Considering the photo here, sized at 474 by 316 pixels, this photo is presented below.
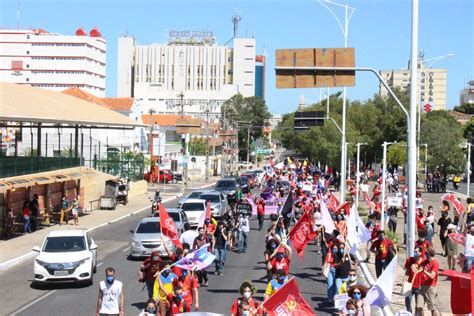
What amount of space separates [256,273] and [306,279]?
147cm

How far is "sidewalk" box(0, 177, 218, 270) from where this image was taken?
25.7 meters

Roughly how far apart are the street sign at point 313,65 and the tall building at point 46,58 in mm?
137172

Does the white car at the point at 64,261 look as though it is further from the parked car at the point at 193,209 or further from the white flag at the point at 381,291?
the parked car at the point at 193,209

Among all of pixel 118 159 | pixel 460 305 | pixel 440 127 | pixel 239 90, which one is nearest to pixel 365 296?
pixel 460 305

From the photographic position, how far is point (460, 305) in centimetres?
1091

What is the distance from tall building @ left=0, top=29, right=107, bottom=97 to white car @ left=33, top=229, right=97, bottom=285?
132 m

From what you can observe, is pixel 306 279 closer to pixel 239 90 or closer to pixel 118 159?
pixel 118 159

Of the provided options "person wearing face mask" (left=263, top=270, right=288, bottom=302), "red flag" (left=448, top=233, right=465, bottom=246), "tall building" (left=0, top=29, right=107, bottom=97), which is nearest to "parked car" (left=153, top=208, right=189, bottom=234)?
"red flag" (left=448, top=233, right=465, bottom=246)

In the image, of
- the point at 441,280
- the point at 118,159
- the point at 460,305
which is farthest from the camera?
the point at 118,159

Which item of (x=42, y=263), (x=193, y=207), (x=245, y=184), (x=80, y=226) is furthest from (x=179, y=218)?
(x=245, y=184)

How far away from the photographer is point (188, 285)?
14.3 m

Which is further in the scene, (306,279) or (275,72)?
(306,279)

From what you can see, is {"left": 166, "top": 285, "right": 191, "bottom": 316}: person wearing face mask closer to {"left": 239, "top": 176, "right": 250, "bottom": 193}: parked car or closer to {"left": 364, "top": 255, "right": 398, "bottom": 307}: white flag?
{"left": 364, "top": 255, "right": 398, "bottom": 307}: white flag

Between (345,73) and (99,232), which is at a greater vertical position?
(345,73)
